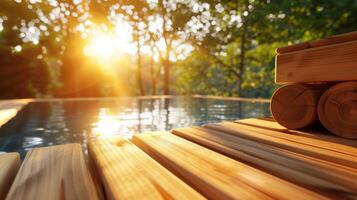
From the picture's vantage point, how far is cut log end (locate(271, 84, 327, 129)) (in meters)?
1.82

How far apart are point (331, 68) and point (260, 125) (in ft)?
2.27

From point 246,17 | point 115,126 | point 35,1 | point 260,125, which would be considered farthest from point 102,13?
point 260,125

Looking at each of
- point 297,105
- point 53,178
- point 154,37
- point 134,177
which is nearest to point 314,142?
point 297,105

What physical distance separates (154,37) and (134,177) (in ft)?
57.9

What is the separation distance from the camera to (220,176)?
0.98 meters

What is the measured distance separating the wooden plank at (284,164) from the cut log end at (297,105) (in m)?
0.54

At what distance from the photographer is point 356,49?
1.53 metres

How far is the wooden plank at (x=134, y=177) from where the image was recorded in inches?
33.8

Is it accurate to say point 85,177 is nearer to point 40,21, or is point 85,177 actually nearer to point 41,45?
point 41,45

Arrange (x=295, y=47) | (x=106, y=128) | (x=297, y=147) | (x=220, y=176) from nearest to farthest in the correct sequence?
(x=220, y=176) → (x=297, y=147) → (x=295, y=47) → (x=106, y=128)

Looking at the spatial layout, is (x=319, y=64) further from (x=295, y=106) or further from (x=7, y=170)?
(x=7, y=170)

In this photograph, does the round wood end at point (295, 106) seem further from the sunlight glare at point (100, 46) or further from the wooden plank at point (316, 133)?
the sunlight glare at point (100, 46)

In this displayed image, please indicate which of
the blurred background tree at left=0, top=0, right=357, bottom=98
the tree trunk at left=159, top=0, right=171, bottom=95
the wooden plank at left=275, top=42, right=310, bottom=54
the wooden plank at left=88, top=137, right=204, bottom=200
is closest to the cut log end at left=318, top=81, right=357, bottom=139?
the wooden plank at left=275, top=42, right=310, bottom=54

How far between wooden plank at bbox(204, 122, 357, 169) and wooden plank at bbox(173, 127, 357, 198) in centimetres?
9
